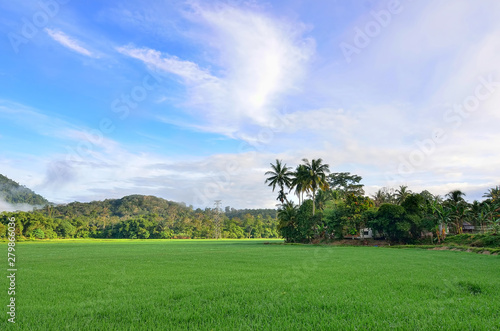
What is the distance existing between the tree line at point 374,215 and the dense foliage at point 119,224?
51.9m

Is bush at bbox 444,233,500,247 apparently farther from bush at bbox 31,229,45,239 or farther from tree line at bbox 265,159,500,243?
bush at bbox 31,229,45,239

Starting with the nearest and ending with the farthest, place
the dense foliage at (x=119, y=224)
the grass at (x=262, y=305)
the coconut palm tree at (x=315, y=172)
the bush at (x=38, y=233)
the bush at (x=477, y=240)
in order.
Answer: the grass at (x=262, y=305) < the bush at (x=477, y=240) < the coconut palm tree at (x=315, y=172) < the bush at (x=38, y=233) < the dense foliage at (x=119, y=224)

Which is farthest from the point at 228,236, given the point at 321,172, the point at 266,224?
the point at 321,172

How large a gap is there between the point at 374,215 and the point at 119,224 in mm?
79228

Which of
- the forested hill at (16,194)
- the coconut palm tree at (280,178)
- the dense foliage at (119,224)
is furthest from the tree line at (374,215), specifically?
the forested hill at (16,194)

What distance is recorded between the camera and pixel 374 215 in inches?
1535

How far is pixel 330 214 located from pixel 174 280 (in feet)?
116

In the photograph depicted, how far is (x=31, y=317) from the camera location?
543 cm

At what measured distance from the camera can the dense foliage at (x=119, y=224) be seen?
222ft

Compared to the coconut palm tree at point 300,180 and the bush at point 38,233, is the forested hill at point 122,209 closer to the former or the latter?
the bush at point 38,233

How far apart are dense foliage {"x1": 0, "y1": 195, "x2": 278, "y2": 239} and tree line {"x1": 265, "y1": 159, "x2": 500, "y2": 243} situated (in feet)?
170

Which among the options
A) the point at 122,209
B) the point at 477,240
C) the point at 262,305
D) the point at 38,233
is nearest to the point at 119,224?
the point at 38,233

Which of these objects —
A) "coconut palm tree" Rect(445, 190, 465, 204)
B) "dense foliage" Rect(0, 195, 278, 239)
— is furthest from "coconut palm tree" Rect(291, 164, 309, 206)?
"dense foliage" Rect(0, 195, 278, 239)

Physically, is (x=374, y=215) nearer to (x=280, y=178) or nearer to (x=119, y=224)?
(x=280, y=178)
